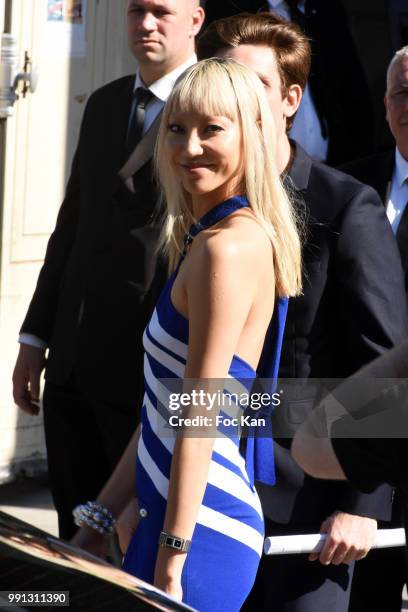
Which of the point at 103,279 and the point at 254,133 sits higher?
the point at 254,133

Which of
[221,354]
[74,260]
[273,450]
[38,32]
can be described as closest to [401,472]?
[221,354]

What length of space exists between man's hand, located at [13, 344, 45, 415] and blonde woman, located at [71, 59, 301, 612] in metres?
1.25

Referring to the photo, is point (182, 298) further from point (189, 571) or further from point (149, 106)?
point (149, 106)

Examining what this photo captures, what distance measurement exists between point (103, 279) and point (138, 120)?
0.50 m

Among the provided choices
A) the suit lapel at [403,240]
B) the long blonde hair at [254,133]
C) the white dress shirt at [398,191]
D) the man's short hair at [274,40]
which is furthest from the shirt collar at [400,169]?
the long blonde hair at [254,133]

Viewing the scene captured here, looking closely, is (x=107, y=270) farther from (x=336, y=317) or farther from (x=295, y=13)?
(x=295, y=13)

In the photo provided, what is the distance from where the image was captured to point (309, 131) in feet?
16.4

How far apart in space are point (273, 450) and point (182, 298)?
0.48 metres

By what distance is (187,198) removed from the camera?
2.78 meters

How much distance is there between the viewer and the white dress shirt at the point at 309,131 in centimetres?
497

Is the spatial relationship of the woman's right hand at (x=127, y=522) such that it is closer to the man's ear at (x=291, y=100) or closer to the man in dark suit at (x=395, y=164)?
the man's ear at (x=291, y=100)

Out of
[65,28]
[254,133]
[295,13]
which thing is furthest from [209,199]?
[65,28]

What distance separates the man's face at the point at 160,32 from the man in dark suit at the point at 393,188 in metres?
0.62

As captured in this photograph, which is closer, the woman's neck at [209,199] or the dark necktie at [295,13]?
the woman's neck at [209,199]
